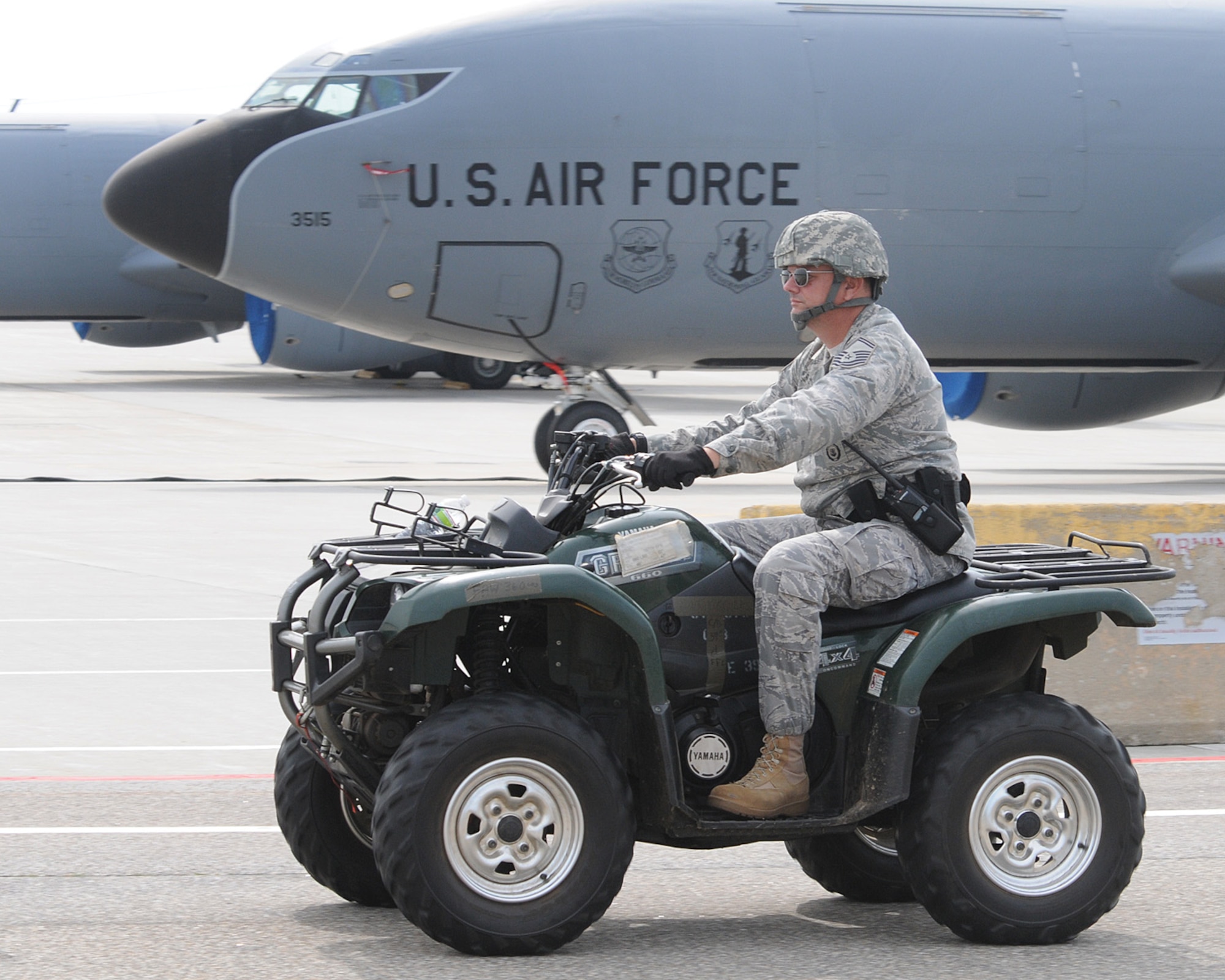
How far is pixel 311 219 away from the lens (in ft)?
52.1

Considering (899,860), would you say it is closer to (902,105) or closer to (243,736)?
(243,736)

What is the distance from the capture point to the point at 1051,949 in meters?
4.93

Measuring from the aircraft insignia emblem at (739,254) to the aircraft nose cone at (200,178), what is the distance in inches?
138

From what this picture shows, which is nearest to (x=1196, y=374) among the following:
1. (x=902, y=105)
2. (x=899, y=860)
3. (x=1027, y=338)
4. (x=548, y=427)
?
(x=1027, y=338)

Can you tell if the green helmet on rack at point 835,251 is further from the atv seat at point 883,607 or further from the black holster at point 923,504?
the atv seat at point 883,607

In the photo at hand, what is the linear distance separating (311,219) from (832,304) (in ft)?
37.3

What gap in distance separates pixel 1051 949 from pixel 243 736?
409cm

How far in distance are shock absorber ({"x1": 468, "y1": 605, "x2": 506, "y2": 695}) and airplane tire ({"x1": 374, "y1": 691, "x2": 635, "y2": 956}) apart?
0.46 feet

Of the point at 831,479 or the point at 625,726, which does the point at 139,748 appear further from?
the point at 831,479

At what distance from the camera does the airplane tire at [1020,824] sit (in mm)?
4879

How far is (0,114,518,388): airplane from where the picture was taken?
29062mm

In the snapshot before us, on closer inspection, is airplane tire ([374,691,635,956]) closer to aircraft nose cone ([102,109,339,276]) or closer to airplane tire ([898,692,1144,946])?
airplane tire ([898,692,1144,946])

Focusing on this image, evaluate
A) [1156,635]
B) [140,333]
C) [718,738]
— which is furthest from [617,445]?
[140,333]

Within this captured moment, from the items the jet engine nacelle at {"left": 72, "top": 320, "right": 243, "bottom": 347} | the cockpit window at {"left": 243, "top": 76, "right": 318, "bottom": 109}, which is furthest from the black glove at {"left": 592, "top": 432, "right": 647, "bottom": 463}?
the jet engine nacelle at {"left": 72, "top": 320, "right": 243, "bottom": 347}
